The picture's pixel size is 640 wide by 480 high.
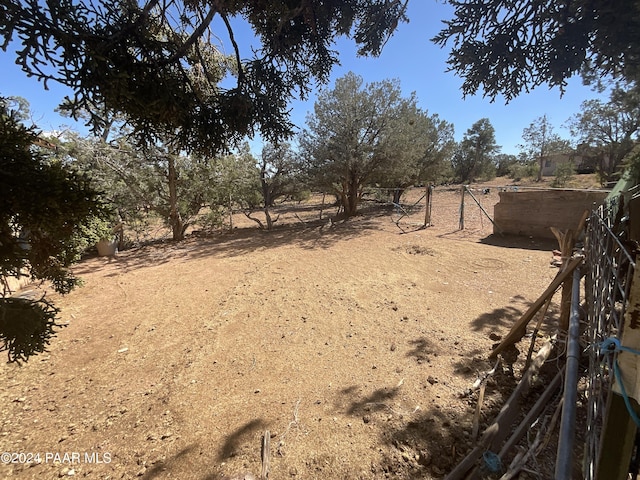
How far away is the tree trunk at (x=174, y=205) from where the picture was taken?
10.3 m

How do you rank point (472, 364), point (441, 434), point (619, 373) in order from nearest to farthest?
point (619, 373) < point (441, 434) < point (472, 364)

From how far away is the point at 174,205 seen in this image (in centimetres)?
1081

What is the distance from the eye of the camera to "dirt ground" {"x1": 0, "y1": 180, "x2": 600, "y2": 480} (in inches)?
85.3

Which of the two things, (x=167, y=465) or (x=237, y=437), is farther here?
(x=237, y=437)

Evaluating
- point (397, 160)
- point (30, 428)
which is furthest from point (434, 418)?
A: point (397, 160)

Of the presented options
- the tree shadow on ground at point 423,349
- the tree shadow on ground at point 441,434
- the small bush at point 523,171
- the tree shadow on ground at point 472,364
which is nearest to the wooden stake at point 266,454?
the tree shadow on ground at point 441,434

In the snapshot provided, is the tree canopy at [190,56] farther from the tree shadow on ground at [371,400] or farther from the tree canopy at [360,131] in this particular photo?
the tree canopy at [360,131]

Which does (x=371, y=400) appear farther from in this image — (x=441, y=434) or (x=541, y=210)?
(x=541, y=210)

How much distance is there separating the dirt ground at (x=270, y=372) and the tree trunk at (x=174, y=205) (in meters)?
4.70

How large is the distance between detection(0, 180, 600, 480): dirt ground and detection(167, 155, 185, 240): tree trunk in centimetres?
470

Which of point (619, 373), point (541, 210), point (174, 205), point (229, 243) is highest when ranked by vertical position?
point (174, 205)

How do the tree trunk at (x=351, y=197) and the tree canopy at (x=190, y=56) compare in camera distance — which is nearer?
the tree canopy at (x=190, y=56)

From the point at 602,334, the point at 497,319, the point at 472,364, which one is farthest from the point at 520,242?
the point at 602,334

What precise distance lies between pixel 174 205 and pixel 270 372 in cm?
967
